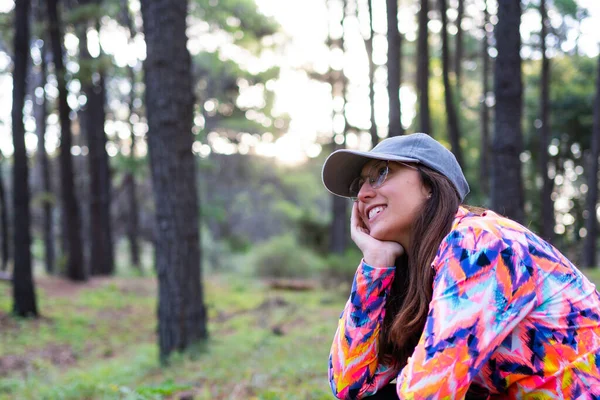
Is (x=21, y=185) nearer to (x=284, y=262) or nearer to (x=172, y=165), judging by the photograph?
(x=172, y=165)

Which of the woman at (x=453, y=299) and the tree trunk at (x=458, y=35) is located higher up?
the tree trunk at (x=458, y=35)

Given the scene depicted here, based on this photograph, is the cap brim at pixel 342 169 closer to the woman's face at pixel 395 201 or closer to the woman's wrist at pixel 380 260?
the woman's face at pixel 395 201

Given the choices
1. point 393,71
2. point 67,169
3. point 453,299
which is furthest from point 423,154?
point 67,169

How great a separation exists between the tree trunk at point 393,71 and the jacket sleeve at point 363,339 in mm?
5324

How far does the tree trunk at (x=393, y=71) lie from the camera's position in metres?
7.41

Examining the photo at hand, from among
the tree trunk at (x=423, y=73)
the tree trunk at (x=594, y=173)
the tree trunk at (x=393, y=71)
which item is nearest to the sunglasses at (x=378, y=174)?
the tree trunk at (x=393, y=71)

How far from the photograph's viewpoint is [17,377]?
279 inches

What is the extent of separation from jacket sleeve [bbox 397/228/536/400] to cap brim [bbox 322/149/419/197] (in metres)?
0.66

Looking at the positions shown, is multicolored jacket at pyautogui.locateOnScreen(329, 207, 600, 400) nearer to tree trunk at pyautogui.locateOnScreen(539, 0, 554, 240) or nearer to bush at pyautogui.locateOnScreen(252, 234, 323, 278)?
tree trunk at pyautogui.locateOnScreen(539, 0, 554, 240)

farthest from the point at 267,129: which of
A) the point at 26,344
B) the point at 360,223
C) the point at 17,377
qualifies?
the point at 360,223

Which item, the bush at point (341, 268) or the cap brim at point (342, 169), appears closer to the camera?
the cap brim at point (342, 169)

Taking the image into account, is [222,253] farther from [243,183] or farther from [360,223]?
[360,223]

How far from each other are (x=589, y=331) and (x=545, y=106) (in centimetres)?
1458

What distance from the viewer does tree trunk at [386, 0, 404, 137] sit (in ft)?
24.3
